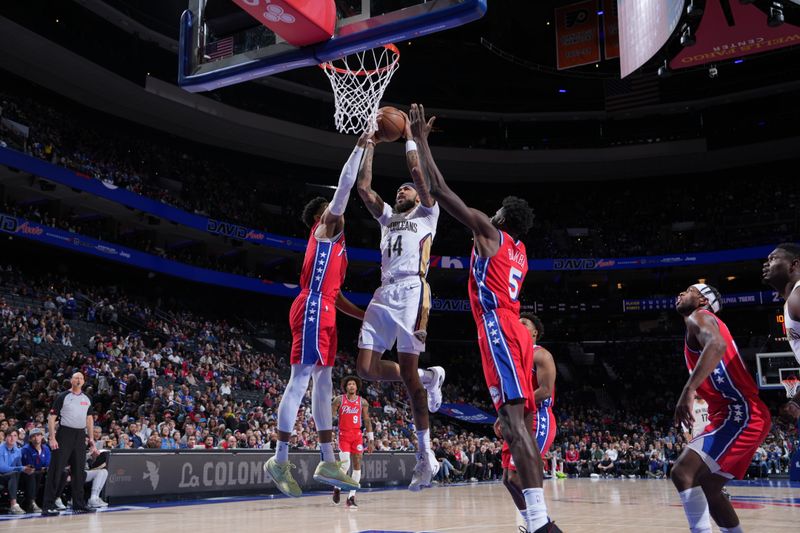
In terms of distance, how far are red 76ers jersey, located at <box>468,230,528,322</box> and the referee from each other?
7423mm

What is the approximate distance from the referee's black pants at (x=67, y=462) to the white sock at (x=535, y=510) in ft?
27.2

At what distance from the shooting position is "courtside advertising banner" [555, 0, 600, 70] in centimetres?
2256

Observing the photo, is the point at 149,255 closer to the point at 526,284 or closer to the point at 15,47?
the point at 15,47

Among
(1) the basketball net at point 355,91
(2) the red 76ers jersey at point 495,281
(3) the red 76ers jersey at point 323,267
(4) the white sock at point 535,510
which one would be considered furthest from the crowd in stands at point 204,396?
(4) the white sock at point 535,510

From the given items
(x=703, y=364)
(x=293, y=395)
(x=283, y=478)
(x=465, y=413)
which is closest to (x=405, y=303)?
(x=293, y=395)

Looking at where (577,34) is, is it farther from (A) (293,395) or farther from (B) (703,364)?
(A) (293,395)

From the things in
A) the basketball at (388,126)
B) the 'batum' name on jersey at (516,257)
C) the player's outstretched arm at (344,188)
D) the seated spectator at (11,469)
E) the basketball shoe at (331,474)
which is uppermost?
the basketball at (388,126)

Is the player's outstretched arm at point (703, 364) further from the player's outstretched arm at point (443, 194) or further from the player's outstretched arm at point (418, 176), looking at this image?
the player's outstretched arm at point (418, 176)

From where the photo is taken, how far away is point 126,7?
26.0 meters

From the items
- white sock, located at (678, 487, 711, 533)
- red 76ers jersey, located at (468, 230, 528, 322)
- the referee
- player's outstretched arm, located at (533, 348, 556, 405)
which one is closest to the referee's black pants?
the referee

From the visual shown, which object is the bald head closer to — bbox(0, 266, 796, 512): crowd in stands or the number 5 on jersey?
bbox(0, 266, 796, 512): crowd in stands

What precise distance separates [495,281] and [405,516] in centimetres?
575

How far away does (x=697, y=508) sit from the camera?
5402mm

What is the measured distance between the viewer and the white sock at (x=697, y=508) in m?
5.38
